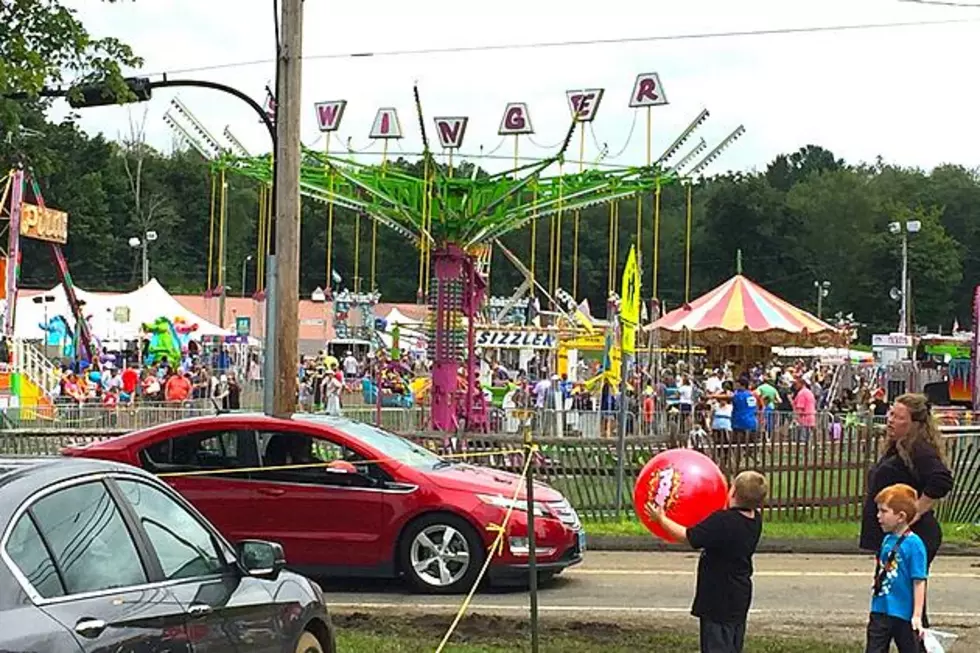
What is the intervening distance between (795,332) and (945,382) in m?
4.27

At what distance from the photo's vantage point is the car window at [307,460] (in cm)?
1201

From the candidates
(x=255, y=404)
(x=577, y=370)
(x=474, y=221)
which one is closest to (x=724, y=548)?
(x=474, y=221)

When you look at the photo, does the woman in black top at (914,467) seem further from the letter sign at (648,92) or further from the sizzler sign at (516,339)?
the sizzler sign at (516,339)

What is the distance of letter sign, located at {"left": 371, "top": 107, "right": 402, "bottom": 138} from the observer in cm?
3262

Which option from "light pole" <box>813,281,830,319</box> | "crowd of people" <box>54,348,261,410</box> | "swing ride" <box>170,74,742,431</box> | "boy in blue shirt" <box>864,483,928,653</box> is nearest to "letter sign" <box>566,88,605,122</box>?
"swing ride" <box>170,74,742,431</box>

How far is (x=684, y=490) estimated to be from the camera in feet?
25.5

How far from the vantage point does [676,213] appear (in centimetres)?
11831

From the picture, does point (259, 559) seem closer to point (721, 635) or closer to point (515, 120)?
point (721, 635)

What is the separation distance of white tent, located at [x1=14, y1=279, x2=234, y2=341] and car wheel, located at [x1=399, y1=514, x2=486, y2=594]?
3540 centimetres

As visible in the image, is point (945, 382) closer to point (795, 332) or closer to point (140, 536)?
point (795, 332)

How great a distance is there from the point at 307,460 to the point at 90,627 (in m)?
7.66

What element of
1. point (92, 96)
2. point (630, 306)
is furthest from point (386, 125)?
point (92, 96)

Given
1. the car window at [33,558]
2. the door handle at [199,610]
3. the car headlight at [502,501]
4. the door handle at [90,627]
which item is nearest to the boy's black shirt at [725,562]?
the door handle at [199,610]

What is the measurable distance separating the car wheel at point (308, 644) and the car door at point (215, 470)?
5529 mm
